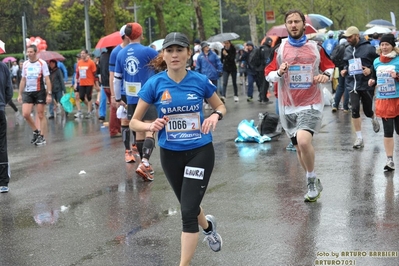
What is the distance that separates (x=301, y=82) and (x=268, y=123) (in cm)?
555

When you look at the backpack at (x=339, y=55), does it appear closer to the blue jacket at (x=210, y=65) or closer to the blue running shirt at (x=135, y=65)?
the blue jacket at (x=210, y=65)

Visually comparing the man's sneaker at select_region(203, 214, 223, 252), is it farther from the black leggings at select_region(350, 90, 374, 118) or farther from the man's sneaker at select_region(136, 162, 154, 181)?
the black leggings at select_region(350, 90, 374, 118)

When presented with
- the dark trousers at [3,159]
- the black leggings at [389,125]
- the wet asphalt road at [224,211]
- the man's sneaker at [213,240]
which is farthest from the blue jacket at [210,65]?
the man's sneaker at [213,240]

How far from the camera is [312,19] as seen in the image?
952 inches

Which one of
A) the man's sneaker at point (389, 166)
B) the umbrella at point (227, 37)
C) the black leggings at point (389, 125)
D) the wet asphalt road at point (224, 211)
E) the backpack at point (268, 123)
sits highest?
the umbrella at point (227, 37)

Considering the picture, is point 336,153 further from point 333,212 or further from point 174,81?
point 174,81

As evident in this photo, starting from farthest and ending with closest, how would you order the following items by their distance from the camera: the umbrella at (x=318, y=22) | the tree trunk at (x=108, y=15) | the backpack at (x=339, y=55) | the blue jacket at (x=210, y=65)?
the tree trunk at (x=108, y=15), the umbrella at (x=318, y=22), the blue jacket at (x=210, y=65), the backpack at (x=339, y=55)

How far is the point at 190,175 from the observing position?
564 cm

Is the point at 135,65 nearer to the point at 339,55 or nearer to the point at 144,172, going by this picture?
the point at 144,172

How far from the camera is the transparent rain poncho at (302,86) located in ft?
26.7

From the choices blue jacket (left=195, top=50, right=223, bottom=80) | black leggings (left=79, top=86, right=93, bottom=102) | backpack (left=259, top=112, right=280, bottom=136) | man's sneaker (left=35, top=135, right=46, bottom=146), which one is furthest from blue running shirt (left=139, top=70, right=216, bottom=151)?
black leggings (left=79, top=86, right=93, bottom=102)

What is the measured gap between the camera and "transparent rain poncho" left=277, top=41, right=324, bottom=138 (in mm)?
8133

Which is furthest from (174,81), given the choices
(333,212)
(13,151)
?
(13,151)

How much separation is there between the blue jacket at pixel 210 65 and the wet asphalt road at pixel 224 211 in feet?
26.1
